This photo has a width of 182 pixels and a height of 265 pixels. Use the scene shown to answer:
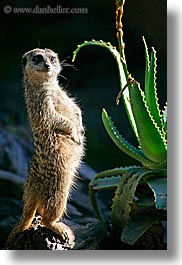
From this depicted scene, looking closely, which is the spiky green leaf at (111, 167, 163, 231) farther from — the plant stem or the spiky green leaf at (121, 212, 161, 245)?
the plant stem

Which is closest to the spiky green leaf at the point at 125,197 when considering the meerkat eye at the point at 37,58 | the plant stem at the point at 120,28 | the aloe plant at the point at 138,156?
the aloe plant at the point at 138,156

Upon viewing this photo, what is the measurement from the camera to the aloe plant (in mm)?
2518

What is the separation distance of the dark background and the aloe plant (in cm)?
3

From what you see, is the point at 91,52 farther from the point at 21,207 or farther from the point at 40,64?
the point at 21,207

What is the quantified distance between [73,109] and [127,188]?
290 millimetres

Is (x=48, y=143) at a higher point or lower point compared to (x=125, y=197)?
higher

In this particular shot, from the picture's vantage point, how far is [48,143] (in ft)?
8.28

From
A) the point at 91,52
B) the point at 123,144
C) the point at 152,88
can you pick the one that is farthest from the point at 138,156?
the point at 91,52

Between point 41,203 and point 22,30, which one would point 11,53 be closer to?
point 22,30

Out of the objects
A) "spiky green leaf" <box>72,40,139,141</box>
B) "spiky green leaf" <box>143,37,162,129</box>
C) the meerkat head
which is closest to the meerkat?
the meerkat head

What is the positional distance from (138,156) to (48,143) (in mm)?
277

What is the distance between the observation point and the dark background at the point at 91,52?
2578 millimetres

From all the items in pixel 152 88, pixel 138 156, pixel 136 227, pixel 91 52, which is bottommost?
pixel 136 227

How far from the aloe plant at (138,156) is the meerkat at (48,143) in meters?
0.12
